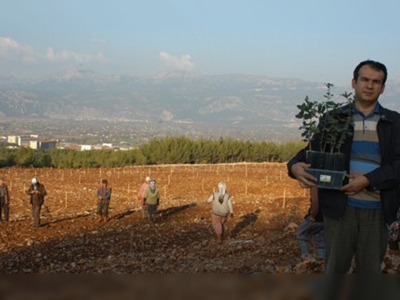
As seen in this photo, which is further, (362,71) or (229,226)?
(229,226)

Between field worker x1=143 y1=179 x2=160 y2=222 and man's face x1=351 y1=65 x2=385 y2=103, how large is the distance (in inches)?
515

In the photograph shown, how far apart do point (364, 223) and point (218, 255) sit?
26.1 feet

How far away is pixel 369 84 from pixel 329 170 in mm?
475

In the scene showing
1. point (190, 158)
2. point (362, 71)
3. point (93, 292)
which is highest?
point (362, 71)

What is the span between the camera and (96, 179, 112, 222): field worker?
16.0 meters

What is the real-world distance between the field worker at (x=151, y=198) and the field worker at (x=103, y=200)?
1.02 meters

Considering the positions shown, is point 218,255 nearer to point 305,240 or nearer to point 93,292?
point 305,240

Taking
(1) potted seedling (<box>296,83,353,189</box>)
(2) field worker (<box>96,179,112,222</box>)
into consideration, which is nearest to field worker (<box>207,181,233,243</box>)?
(2) field worker (<box>96,179,112,222</box>)

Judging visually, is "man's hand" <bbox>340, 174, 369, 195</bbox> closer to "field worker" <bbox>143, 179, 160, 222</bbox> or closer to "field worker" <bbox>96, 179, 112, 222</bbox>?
"field worker" <bbox>143, 179, 160, 222</bbox>

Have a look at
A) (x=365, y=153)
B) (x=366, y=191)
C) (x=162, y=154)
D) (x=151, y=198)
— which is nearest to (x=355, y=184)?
(x=366, y=191)

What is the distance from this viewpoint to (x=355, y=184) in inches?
108

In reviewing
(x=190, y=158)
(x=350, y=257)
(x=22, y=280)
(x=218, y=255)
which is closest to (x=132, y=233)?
(x=218, y=255)

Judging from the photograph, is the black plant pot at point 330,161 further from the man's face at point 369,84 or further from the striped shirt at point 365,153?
the man's face at point 369,84

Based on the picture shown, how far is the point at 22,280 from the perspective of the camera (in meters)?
1.18
